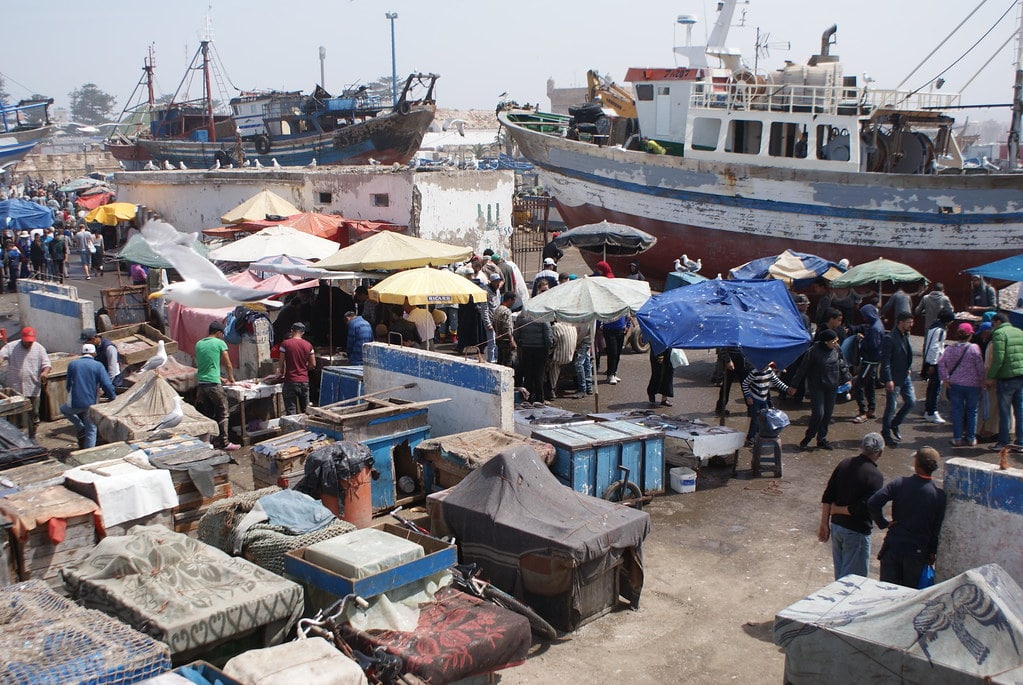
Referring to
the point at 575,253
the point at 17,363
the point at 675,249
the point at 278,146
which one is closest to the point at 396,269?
the point at 17,363

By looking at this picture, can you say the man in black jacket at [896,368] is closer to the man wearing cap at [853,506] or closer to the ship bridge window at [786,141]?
the man wearing cap at [853,506]

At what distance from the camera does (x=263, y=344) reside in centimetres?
1182

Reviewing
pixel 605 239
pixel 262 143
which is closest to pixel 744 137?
pixel 605 239

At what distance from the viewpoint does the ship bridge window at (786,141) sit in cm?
1884

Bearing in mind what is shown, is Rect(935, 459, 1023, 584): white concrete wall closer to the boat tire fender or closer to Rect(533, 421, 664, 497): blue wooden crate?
Rect(533, 421, 664, 497): blue wooden crate

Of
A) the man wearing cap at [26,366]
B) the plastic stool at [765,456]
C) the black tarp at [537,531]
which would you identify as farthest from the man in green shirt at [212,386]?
the plastic stool at [765,456]

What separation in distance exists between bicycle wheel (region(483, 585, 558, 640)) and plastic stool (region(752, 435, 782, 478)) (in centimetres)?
391

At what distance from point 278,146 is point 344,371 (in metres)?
35.6

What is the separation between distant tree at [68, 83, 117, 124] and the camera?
18088 cm

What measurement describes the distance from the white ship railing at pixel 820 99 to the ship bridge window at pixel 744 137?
0.36m

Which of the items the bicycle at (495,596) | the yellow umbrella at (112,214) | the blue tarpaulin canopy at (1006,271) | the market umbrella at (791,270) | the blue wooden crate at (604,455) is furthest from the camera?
the yellow umbrella at (112,214)

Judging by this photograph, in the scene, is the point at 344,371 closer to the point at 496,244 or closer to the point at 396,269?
the point at 396,269

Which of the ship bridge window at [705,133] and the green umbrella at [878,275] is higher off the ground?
the ship bridge window at [705,133]

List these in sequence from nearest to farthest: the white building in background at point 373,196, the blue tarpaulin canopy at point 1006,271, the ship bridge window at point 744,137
A: the blue tarpaulin canopy at point 1006,271 → the white building in background at point 373,196 → the ship bridge window at point 744,137
